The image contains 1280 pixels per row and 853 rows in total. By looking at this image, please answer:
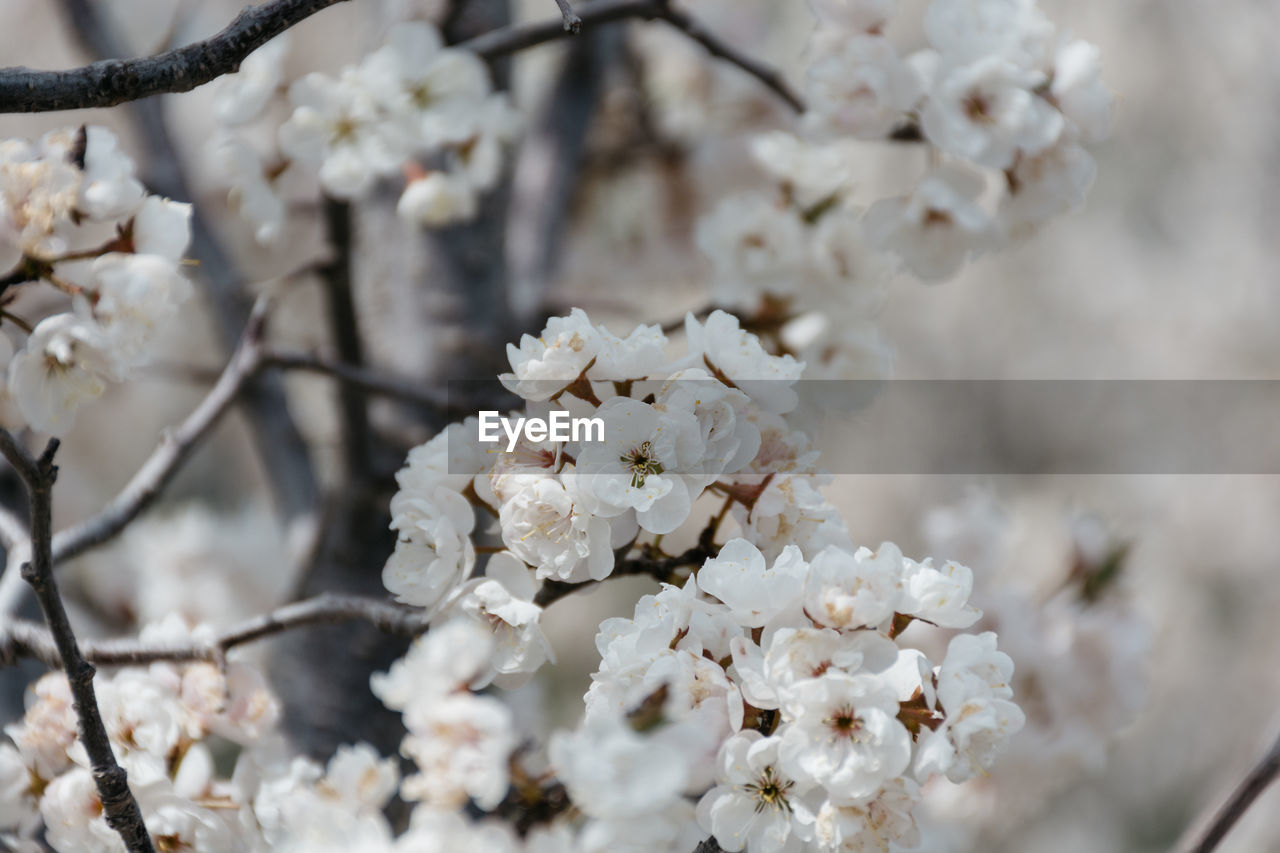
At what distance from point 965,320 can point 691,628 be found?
399 cm

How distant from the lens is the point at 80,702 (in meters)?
0.43

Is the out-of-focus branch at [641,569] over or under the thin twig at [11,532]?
over

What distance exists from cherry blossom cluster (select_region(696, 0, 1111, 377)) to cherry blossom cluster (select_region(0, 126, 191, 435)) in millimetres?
458

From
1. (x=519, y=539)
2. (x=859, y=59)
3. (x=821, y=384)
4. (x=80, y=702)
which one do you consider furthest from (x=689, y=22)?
(x=80, y=702)

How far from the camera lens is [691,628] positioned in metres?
0.43

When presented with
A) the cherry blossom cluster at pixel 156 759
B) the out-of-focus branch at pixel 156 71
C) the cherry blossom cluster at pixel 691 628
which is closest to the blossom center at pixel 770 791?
the cherry blossom cluster at pixel 691 628

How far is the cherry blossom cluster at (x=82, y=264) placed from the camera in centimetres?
51

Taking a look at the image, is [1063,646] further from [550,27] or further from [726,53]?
[550,27]

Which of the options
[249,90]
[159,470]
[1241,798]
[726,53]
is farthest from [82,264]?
[1241,798]

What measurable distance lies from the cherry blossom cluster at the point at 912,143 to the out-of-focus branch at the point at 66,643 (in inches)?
20.7

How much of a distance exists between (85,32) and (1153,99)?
3.99 m

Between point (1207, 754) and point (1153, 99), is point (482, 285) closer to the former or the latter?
point (1207, 754)

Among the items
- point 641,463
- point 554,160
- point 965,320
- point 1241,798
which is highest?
point 641,463

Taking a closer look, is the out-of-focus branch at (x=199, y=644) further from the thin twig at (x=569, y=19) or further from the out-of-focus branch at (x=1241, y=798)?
the out-of-focus branch at (x=1241, y=798)
